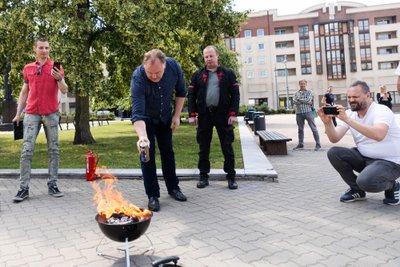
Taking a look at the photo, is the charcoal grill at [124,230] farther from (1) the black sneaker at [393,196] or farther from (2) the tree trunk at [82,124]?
(2) the tree trunk at [82,124]

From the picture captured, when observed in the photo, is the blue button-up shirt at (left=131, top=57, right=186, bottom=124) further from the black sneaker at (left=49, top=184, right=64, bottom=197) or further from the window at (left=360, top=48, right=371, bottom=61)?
the window at (left=360, top=48, right=371, bottom=61)

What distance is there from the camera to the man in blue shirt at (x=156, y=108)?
4.54 metres

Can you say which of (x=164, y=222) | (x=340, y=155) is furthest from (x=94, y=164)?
(x=340, y=155)

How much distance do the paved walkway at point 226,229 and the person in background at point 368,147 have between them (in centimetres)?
29

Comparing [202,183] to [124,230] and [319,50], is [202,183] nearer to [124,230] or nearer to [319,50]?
[124,230]

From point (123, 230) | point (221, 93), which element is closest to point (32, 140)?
point (221, 93)

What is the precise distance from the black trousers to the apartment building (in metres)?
66.5

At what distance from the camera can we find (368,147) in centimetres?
484

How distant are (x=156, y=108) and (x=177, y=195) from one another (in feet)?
4.28

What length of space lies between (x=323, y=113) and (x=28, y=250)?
11.6ft

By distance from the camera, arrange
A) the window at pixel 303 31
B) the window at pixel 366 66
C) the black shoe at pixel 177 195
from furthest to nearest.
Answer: the window at pixel 303 31, the window at pixel 366 66, the black shoe at pixel 177 195

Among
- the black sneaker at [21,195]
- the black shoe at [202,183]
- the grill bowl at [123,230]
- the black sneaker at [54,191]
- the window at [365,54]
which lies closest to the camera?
the grill bowl at [123,230]

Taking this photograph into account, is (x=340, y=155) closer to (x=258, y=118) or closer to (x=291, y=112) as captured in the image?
(x=258, y=118)

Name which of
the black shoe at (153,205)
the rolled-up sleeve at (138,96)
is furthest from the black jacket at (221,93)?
the black shoe at (153,205)
